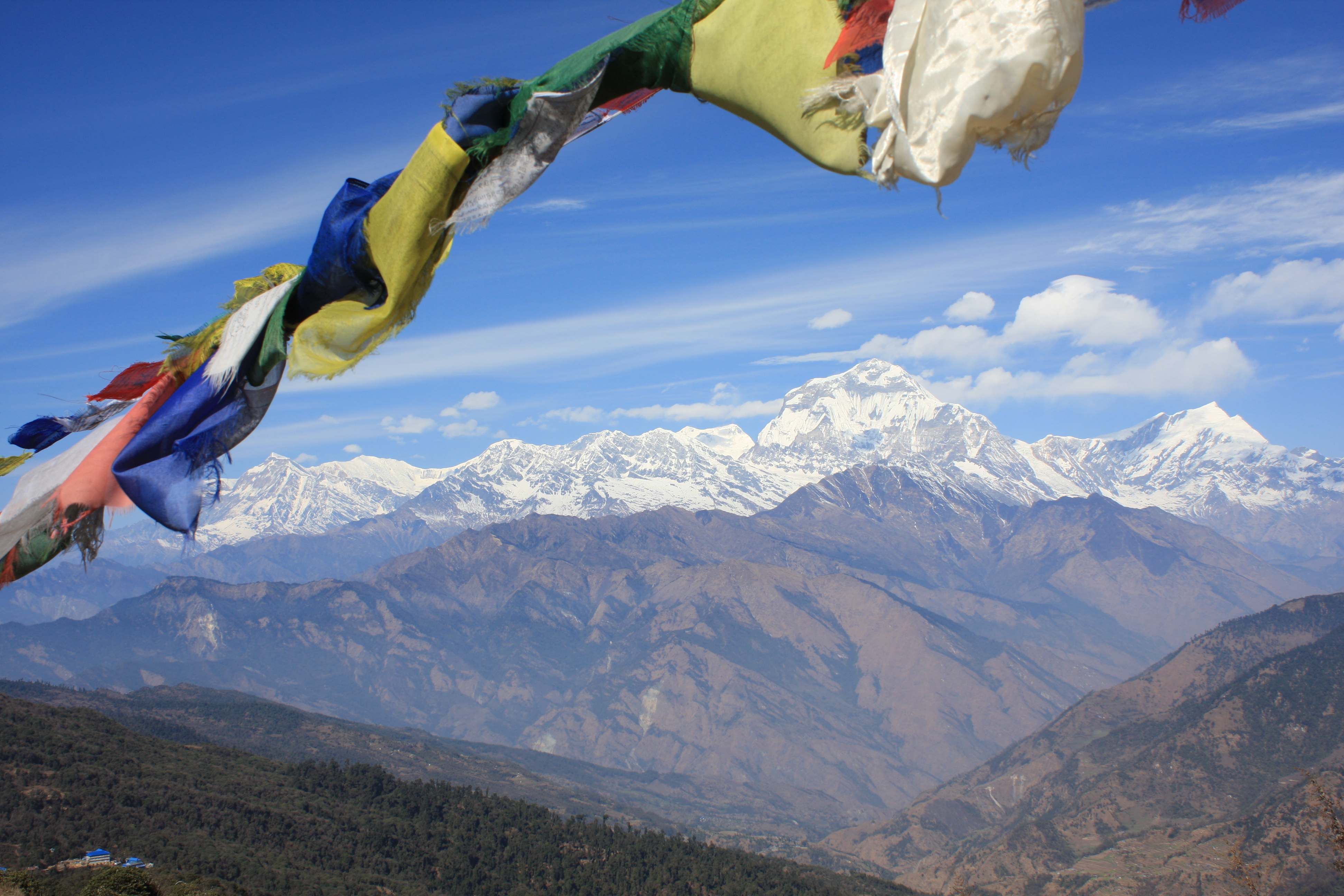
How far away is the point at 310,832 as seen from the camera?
94.6m

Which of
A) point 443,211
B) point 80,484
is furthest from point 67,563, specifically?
point 443,211

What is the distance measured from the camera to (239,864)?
76.4 meters

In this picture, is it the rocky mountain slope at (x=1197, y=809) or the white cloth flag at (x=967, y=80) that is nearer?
the white cloth flag at (x=967, y=80)

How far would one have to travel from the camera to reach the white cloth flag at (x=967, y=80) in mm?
1856

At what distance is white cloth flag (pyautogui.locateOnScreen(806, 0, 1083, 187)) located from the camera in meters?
1.86

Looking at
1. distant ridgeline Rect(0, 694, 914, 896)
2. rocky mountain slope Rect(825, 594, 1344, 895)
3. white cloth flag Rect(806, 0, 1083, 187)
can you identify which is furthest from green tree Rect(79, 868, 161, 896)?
rocky mountain slope Rect(825, 594, 1344, 895)

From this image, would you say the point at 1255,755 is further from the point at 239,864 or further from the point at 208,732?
the point at 208,732

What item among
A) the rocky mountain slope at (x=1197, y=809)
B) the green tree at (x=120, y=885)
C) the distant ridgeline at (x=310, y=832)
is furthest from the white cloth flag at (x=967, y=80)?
the rocky mountain slope at (x=1197, y=809)

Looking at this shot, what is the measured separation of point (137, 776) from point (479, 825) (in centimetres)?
3994

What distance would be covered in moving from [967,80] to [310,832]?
110219 millimetres

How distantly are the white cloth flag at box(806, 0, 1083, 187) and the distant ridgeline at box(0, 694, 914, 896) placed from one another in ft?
278

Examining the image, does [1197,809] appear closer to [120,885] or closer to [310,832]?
[310,832]

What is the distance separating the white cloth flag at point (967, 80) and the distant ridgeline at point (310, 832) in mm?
84649

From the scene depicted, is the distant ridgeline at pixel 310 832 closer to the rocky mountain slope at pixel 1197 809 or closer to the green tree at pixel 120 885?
the rocky mountain slope at pixel 1197 809
